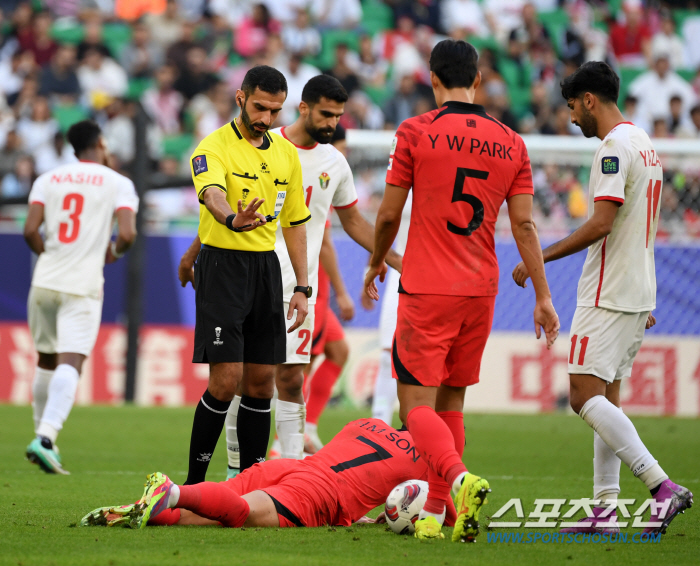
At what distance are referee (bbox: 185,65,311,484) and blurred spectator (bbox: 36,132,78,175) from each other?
9800 mm

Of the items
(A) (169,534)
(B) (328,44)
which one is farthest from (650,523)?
(B) (328,44)

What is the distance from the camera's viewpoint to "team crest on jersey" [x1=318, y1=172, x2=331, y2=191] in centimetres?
598

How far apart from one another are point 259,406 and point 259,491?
0.74 meters

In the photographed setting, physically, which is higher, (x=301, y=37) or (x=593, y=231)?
(x=301, y=37)

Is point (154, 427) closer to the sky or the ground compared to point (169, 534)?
closer to the ground

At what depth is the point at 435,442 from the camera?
Result: 161 inches

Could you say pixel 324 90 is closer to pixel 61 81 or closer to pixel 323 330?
pixel 323 330

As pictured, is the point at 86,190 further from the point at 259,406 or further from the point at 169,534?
the point at 169,534

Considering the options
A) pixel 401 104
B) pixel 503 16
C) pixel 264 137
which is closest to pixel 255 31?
pixel 401 104

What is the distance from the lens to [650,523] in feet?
14.4

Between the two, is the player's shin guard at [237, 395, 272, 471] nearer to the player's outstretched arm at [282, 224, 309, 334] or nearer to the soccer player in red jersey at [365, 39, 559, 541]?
the player's outstretched arm at [282, 224, 309, 334]

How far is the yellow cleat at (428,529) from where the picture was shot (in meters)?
4.18

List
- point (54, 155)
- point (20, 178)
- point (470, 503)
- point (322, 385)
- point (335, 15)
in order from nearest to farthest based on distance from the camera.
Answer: point (470, 503) < point (322, 385) < point (20, 178) < point (54, 155) < point (335, 15)

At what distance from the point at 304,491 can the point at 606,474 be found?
149 centimetres
